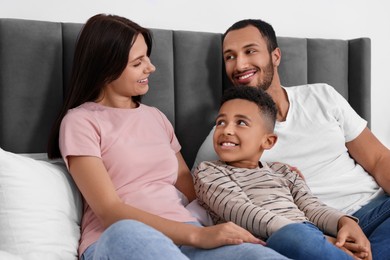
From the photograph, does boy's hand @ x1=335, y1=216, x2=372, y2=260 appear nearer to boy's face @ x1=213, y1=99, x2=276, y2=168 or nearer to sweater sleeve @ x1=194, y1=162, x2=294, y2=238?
sweater sleeve @ x1=194, y1=162, x2=294, y2=238

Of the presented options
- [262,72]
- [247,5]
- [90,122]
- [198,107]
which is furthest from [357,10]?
[90,122]

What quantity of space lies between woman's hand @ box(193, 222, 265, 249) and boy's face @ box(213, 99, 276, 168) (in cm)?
31

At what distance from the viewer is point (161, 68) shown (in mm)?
1792

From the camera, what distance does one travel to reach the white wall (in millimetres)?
1851

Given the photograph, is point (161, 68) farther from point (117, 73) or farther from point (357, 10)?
point (357, 10)

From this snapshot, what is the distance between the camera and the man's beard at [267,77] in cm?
178

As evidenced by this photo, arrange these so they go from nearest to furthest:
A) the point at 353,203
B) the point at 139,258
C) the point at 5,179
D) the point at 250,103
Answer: the point at 139,258 < the point at 5,179 < the point at 250,103 < the point at 353,203

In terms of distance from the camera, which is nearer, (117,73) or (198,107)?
(117,73)

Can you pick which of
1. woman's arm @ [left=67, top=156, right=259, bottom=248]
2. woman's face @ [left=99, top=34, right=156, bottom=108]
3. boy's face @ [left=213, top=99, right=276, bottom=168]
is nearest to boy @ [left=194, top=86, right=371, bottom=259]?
boy's face @ [left=213, top=99, right=276, bottom=168]

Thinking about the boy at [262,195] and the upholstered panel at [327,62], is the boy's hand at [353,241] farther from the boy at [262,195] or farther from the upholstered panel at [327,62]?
the upholstered panel at [327,62]

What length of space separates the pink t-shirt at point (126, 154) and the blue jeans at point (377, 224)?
1.57 feet

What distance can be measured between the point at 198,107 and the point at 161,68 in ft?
0.62

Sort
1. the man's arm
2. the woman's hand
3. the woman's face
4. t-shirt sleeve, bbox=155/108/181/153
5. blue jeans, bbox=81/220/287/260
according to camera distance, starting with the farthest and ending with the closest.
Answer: the man's arm
t-shirt sleeve, bbox=155/108/181/153
the woman's face
the woman's hand
blue jeans, bbox=81/220/287/260

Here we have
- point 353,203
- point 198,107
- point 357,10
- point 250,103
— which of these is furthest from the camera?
point 357,10
